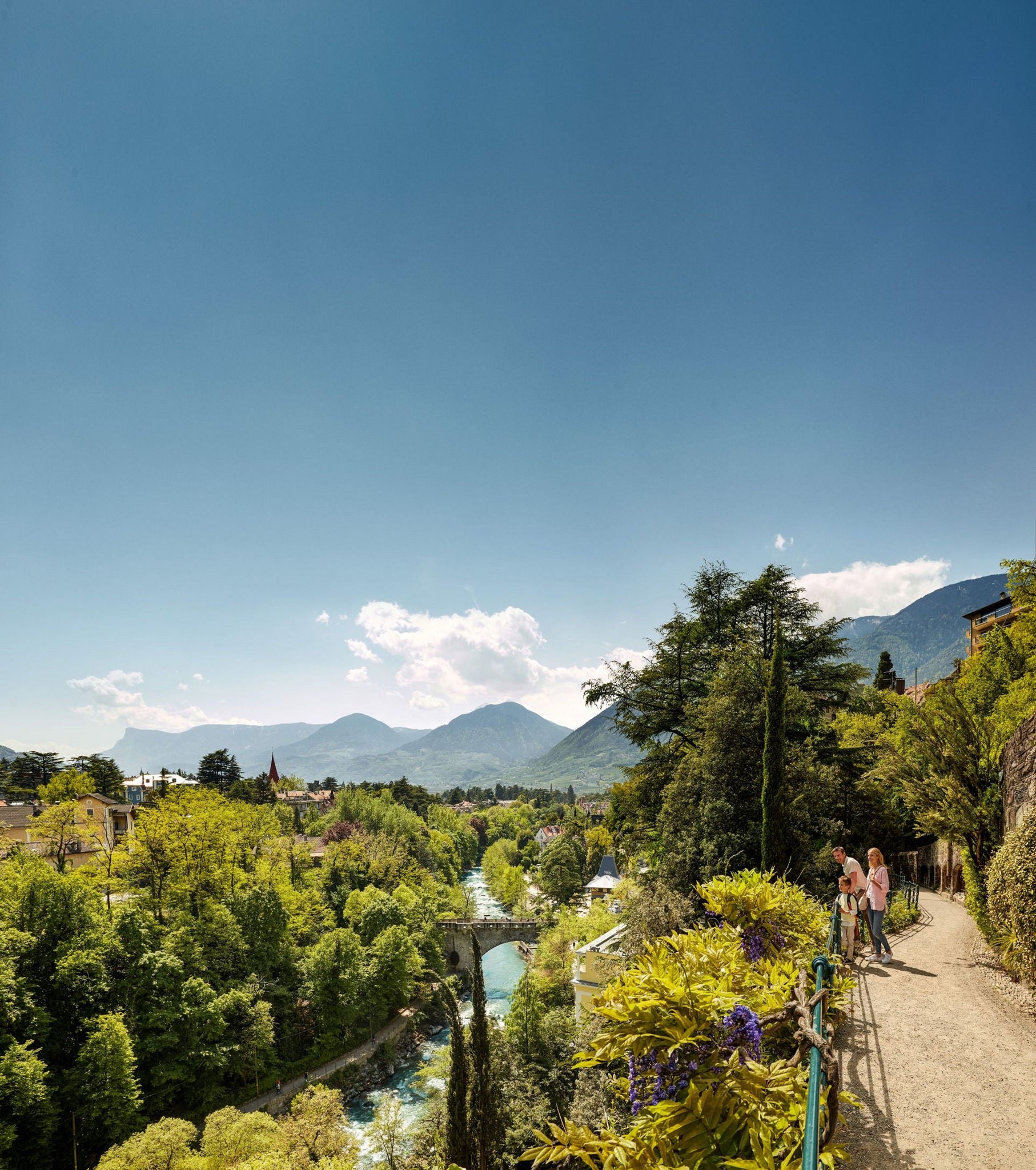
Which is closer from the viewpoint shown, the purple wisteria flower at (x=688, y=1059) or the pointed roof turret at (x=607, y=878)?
the purple wisteria flower at (x=688, y=1059)

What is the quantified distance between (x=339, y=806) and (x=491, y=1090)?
163 ft

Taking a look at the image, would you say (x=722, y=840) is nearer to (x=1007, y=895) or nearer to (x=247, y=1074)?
(x=1007, y=895)

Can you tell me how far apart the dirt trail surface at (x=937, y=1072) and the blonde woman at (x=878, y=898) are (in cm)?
35

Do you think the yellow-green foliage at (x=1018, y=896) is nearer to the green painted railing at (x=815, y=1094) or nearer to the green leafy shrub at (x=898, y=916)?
the green painted railing at (x=815, y=1094)

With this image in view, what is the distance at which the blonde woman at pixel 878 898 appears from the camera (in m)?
8.60

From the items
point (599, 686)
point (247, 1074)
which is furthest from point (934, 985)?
point (247, 1074)

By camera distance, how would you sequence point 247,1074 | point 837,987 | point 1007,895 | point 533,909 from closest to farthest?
point 837,987, point 1007,895, point 247,1074, point 533,909

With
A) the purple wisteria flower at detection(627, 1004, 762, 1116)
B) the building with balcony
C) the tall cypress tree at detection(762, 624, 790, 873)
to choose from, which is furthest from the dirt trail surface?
the building with balcony

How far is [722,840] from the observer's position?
1191 centimetres

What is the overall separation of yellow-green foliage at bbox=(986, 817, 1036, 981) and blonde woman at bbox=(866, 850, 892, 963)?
5.97ft

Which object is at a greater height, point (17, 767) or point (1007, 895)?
point (1007, 895)

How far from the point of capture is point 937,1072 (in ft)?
17.4

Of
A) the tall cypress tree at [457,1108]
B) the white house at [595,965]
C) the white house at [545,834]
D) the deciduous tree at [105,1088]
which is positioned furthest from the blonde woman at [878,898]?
the white house at [545,834]

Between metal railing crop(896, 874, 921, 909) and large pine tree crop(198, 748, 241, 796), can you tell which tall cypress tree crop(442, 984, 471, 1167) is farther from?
large pine tree crop(198, 748, 241, 796)
